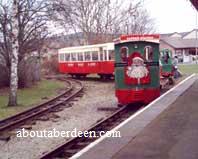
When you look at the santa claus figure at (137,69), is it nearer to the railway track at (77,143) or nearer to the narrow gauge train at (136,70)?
the narrow gauge train at (136,70)

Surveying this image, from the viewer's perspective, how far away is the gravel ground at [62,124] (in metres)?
11.2

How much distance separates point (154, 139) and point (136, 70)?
27.6ft

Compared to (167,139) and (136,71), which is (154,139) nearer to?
(167,139)

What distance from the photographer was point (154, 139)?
9.88 metres

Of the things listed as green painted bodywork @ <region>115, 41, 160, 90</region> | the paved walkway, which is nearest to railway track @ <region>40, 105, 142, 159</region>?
the paved walkway

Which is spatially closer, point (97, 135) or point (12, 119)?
point (97, 135)

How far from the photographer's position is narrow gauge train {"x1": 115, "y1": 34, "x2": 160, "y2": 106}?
18.2 m

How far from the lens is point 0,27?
2964cm

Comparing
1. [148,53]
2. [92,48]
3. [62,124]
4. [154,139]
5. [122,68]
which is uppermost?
[92,48]

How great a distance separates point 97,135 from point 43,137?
142 centimetres

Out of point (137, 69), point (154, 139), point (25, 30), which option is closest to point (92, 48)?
point (25, 30)

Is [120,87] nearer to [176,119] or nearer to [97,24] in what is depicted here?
[176,119]

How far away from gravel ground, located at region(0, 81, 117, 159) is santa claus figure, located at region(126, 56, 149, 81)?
172 cm

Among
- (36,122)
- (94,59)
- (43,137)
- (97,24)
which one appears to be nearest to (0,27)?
(94,59)
